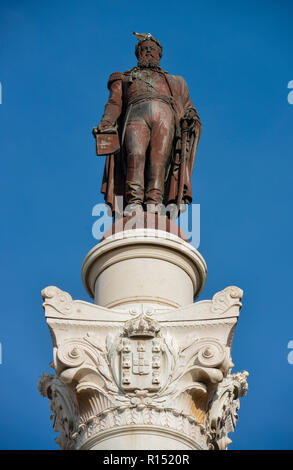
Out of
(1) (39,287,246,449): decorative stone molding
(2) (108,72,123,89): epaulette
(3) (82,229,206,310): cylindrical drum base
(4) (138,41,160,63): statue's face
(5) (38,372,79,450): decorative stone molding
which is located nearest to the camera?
(1) (39,287,246,449): decorative stone molding

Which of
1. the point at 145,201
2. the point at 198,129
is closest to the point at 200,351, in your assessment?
the point at 145,201

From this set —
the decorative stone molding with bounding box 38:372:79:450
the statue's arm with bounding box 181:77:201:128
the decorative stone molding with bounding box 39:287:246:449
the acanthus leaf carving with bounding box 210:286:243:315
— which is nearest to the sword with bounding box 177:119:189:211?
the statue's arm with bounding box 181:77:201:128

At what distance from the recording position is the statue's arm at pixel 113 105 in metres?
19.6

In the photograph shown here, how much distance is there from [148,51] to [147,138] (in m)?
2.55

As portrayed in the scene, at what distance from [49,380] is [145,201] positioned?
4363mm

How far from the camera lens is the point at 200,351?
50.2ft

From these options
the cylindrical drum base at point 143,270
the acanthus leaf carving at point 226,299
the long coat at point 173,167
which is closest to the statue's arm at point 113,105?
the long coat at point 173,167

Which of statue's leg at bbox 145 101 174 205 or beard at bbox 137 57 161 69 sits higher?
beard at bbox 137 57 161 69

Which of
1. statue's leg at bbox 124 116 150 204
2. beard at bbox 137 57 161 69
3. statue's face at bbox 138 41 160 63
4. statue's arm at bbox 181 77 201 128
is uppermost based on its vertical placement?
statue's face at bbox 138 41 160 63

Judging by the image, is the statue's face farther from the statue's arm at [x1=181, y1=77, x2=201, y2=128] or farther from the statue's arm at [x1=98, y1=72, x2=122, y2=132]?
the statue's arm at [x1=181, y1=77, x2=201, y2=128]

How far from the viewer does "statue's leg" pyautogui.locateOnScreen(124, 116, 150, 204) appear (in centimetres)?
1872

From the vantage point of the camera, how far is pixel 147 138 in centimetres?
1934

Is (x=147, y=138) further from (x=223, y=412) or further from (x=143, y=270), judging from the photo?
(x=223, y=412)
